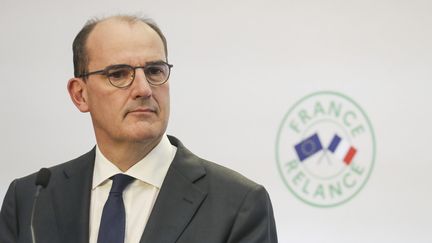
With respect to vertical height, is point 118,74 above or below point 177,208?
above

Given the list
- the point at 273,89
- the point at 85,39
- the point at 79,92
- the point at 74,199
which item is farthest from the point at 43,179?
the point at 273,89

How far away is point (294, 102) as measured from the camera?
319 centimetres

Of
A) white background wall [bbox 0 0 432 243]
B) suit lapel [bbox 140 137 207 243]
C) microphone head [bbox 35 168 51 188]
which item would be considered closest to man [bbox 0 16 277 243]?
suit lapel [bbox 140 137 207 243]

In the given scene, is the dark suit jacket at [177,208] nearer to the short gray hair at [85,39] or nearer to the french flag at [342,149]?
the short gray hair at [85,39]

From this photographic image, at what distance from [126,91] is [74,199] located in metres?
0.38

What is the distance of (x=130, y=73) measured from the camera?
77.9 inches

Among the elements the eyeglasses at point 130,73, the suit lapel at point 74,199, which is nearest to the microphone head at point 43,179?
the suit lapel at point 74,199

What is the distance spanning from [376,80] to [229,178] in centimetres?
140

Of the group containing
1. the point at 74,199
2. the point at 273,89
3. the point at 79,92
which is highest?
the point at 273,89

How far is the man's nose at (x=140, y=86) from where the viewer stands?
1937 millimetres

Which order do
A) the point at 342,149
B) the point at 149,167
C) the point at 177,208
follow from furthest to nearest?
the point at 342,149, the point at 149,167, the point at 177,208

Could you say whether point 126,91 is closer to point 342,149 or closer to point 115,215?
point 115,215

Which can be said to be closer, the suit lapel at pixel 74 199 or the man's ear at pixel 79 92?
the suit lapel at pixel 74 199

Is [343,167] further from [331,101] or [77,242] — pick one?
[77,242]
